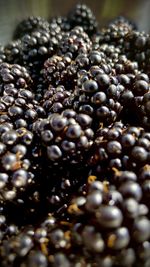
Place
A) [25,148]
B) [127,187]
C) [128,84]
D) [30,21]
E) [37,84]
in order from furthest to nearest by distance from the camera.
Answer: [30,21] → [37,84] → [128,84] → [25,148] → [127,187]

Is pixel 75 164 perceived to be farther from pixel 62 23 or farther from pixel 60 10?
pixel 60 10

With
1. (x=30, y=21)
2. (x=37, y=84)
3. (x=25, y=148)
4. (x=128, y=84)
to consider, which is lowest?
(x=25, y=148)

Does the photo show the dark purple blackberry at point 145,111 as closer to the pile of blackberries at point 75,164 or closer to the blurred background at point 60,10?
the pile of blackberries at point 75,164

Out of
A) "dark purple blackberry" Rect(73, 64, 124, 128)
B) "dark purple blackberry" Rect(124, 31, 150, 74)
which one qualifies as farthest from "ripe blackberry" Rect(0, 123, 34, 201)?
"dark purple blackberry" Rect(124, 31, 150, 74)

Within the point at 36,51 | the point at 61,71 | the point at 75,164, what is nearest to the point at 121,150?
the point at 75,164

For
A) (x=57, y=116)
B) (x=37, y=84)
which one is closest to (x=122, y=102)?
(x=57, y=116)

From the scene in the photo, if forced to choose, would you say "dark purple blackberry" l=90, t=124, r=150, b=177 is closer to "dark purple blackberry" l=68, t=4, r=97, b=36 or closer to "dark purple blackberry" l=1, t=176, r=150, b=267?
"dark purple blackberry" l=1, t=176, r=150, b=267

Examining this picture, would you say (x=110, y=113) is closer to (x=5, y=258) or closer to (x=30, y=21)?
(x=5, y=258)
